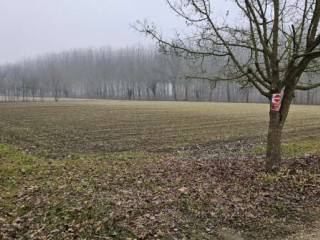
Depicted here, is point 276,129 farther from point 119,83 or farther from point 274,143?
point 119,83

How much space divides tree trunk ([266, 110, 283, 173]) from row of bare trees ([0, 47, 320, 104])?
104 metres

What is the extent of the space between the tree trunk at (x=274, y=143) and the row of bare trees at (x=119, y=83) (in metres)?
104

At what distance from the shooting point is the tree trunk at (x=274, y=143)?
1150 cm

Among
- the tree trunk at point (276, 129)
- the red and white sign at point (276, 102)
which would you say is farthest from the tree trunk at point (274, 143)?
the red and white sign at point (276, 102)

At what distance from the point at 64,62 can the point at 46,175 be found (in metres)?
185

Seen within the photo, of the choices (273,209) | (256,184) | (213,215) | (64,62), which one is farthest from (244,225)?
(64,62)

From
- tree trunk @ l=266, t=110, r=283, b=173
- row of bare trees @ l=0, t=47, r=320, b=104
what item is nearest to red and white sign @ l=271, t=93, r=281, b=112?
tree trunk @ l=266, t=110, r=283, b=173

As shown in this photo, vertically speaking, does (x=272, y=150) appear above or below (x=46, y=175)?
above

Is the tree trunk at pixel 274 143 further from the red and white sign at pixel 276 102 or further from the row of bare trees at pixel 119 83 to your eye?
the row of bare trees at pixel 119 83

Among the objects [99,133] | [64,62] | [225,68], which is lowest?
[99,133]

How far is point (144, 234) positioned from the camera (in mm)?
6883

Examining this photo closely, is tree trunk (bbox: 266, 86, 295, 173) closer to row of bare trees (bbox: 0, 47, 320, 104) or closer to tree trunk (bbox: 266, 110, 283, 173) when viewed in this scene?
tree trunk (bbox: 266, 110, 283, 173)

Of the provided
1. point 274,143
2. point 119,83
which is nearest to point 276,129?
point 274,143

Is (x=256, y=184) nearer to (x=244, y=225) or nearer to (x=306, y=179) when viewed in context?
(x=306, y=179)
